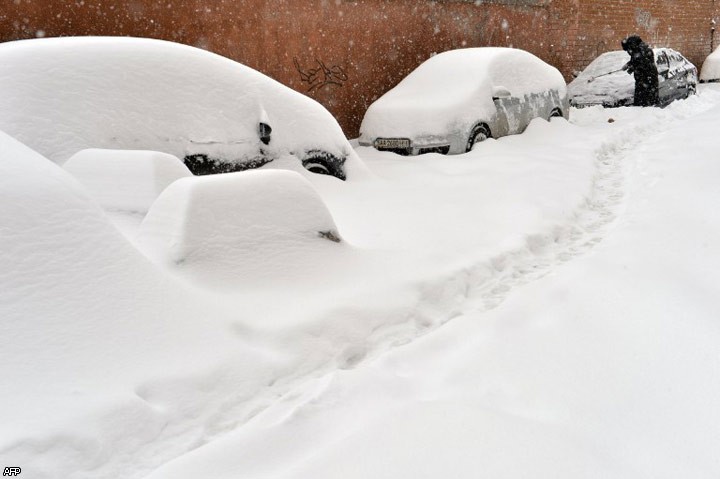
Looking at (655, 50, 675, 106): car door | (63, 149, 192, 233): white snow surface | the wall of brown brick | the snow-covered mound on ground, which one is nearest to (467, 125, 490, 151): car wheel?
the wall of brown brick

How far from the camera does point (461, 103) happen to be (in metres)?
8.83

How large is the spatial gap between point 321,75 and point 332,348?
25.4ft

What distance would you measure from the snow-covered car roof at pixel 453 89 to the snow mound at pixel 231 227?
4787mm

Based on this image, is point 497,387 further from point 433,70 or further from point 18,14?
point 433,70

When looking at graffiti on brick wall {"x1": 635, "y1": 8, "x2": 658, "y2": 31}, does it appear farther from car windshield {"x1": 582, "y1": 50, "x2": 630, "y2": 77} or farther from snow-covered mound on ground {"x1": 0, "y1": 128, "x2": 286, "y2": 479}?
snow-covered mound on ground {"x1": 0, "y1": 128, "x2": 286, "y2": 479}

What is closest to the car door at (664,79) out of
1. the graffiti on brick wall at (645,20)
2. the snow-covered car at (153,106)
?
the graffiti on brick wall at (645,20)

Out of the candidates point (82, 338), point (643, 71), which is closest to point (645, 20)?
point (643, 71)

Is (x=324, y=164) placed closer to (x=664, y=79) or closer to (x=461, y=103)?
(x=461, y=103)

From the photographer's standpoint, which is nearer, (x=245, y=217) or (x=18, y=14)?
(x=245, y=217)

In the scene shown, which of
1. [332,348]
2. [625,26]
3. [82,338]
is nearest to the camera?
[82,338]

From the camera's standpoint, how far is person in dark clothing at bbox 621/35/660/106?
13188mm

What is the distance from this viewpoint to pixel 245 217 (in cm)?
394

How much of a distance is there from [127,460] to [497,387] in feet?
4.93

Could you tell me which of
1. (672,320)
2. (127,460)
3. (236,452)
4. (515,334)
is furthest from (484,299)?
(127,460)
